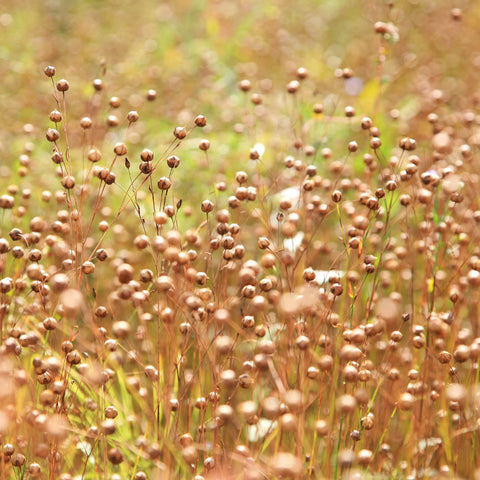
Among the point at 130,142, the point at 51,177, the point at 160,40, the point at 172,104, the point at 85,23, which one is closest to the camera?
the point at 51,177

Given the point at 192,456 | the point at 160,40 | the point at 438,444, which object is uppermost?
the point at 160,40

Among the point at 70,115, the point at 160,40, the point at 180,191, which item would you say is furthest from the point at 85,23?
the point at 180,191

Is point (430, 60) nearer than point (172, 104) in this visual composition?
No

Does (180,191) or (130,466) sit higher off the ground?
(180,191)

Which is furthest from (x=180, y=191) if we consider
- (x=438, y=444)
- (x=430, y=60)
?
(x=430, y=60)

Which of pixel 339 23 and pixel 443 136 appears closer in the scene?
pixel 443 136

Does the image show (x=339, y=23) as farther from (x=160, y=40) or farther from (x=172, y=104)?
(x=172, y=104)

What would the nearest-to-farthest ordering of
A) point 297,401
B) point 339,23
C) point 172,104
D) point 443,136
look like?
1. point 297,401
2. point 443,136
3. point 172,104
4. point 339,23

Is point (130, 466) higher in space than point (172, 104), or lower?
lower

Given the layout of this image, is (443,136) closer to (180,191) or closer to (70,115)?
(180,191)
